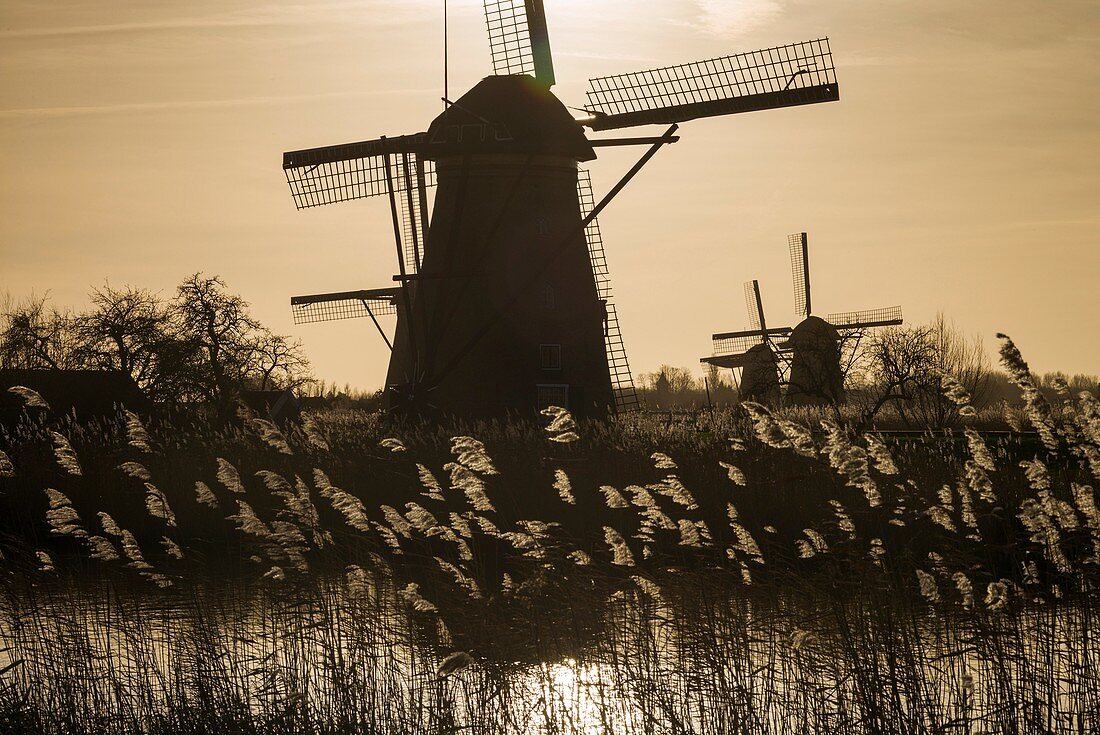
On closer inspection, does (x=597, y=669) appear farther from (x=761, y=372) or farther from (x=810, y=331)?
(x=810, y=331)

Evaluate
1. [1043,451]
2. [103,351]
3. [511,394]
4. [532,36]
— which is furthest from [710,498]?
[103,351]

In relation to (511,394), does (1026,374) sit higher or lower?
lower

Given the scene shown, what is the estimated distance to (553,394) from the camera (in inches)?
1005

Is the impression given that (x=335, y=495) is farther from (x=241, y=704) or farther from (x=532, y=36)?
(x=532, y=36)

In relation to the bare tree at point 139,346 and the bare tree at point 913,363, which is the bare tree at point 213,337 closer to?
the bare tree at point 139,346

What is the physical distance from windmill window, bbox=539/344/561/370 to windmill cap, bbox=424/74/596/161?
374 centimetres

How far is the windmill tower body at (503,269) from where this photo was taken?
24.6 meters

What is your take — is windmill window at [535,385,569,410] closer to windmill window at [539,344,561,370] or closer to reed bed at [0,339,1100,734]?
windmill window at [539,344,561,370]

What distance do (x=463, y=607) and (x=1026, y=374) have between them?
163 inches

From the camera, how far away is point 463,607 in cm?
907

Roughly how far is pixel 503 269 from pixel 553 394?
262cm

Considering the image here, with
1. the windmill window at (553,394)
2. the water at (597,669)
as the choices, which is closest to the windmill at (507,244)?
the windmill window at (553,394)

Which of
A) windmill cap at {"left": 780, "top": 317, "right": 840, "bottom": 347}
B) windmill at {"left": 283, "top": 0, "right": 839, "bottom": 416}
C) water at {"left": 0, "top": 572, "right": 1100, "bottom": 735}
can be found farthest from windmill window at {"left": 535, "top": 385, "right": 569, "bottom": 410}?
windmill cap at {"left": 780, "top": 317, "right": 840, "bottom": 347}

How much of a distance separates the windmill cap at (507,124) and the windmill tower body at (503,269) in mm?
25
